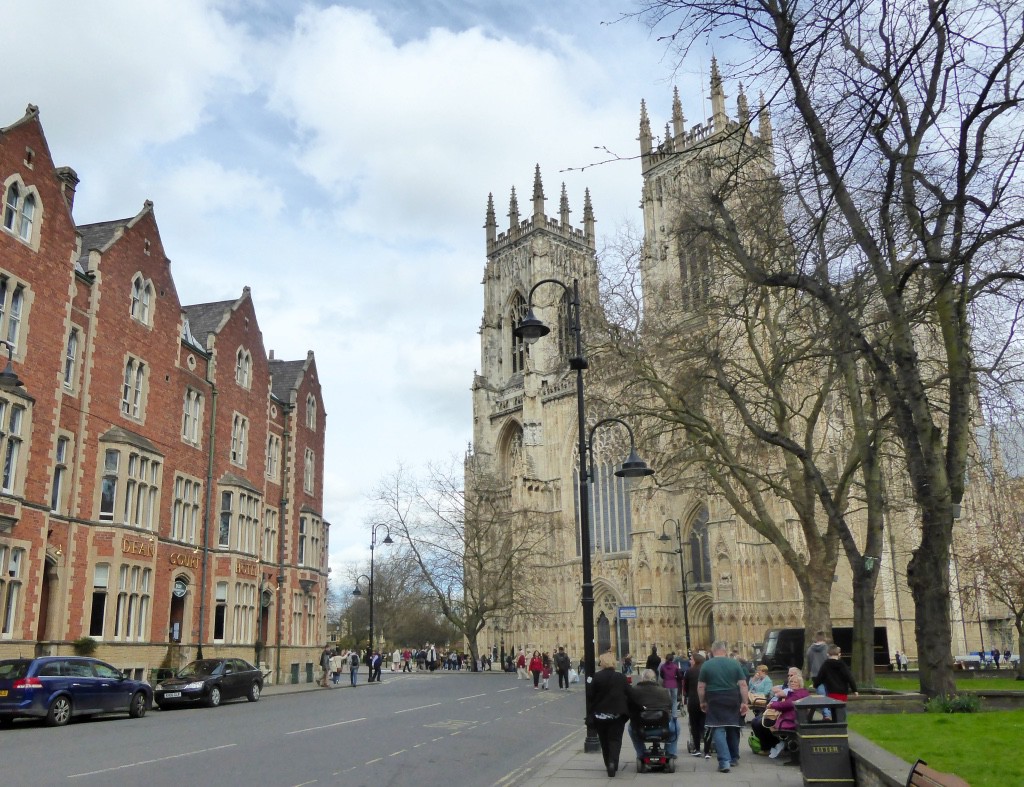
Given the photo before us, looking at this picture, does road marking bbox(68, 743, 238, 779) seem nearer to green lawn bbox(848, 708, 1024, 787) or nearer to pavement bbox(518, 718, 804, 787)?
pavement bbox(518, 718, 804, 787)

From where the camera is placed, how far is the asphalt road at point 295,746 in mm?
10477

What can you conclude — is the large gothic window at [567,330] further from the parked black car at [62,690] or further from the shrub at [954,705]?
the parked black car at [62,690]

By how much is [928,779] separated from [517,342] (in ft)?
226

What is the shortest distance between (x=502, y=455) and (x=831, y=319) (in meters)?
58.6

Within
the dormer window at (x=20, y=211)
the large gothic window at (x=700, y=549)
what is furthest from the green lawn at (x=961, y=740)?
the large gothic window at (x=700, y=549)

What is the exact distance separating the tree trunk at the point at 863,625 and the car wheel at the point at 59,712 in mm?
15764

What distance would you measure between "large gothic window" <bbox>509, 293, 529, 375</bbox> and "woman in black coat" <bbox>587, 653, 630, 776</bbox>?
61268 millimetres

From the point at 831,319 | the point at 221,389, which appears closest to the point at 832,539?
the point at 831,319

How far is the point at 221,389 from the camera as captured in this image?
102 feet

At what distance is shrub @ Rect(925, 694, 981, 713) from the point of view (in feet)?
40.5

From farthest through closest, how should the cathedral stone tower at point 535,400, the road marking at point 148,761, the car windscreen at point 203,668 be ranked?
the cathedral stone tower at point 535,400 → the car windscreen at point 203,668 → the road marking at point 148,761

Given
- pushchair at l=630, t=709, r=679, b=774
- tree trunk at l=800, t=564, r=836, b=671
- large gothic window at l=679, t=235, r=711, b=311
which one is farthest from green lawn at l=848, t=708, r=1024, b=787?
large gothic window at l=679, t=235, r=711, b=311

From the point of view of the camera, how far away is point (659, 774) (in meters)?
11.2

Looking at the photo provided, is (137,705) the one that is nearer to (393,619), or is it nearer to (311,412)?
(311,412)
